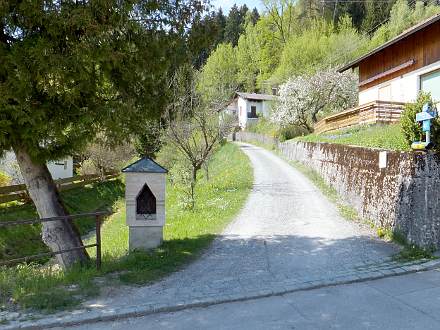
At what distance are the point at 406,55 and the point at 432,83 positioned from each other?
290cm

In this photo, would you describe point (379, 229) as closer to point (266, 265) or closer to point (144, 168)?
point (266, 265)

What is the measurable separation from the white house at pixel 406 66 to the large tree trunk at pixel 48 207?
15.9 m

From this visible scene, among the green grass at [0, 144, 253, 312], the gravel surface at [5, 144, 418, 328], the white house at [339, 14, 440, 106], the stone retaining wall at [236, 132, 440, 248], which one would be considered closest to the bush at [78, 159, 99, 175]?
the white house at [339, 14, 440, 106]

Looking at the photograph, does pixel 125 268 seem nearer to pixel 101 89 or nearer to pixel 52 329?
pixel 52 329

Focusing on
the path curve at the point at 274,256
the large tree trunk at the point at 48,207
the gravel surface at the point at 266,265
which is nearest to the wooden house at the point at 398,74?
the path curve at the point at 274,256

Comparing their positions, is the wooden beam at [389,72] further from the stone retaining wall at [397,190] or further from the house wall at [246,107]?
the house wall at [246,107]

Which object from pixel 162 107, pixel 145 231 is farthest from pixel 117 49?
pixel 145 231

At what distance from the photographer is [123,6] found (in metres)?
5.88

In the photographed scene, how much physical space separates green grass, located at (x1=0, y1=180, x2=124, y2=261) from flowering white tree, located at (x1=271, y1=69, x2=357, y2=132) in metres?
17.7

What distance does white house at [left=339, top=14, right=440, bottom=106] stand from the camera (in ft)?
61.2

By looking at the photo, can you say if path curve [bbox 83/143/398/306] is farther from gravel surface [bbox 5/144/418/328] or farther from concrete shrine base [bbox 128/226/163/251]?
concrete shrine base [bbox 128/226/163/251]

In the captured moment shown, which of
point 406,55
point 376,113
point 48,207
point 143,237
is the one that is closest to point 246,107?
point 406,55

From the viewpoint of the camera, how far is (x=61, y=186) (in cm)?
2348

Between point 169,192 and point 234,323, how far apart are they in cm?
1509
